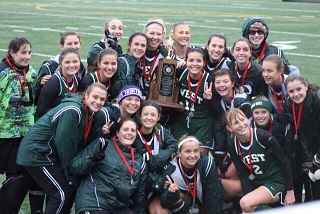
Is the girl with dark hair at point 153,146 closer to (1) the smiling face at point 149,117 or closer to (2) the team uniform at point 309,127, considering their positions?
(1) the smiling face at point 149,117

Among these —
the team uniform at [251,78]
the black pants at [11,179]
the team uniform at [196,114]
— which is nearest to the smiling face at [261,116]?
the team uniform at [251,78]

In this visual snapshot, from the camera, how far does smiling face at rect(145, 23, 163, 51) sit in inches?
284

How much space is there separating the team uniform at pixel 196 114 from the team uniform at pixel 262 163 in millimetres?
565

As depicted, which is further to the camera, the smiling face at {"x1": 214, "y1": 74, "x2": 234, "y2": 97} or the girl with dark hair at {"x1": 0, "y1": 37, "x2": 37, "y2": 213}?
the smiling face at {"x1": 214, "y1": 74, "x2": 234, "y2": 97}

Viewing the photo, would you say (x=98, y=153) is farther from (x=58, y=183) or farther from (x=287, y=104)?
(x=287, y=104)

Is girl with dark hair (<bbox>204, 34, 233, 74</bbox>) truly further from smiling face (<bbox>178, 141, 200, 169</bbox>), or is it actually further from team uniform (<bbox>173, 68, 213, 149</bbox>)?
smiling face (<bbox>178, 141, 200, 169</bbox>)

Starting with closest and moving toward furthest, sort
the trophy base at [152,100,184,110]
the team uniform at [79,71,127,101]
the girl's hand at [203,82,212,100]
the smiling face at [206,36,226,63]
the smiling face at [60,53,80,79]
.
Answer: the smiling face at [60,53,80,79] → the team uniform at [79,71,127,101] → the girl's hand at [203,82,212,100] → the trophy base at [152,100,184,110] → the smiling face at [206,36,226,63]

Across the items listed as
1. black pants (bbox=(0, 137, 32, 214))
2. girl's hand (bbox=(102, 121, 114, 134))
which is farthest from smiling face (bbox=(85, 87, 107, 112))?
black pants (bbox=(0, 137, 32, 214))

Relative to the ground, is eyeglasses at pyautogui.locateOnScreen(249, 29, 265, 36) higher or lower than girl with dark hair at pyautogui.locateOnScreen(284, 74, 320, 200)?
higher

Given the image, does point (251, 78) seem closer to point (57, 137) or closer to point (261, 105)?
point (261, 105)

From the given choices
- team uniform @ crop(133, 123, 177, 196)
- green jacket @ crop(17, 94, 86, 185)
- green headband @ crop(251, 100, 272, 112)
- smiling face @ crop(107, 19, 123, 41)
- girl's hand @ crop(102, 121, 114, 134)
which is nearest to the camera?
green jacket @ crop(17, 94, 86, 185)

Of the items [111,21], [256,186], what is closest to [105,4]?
[111,21]

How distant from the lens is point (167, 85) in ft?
22.7

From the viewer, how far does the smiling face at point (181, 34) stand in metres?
7.49
